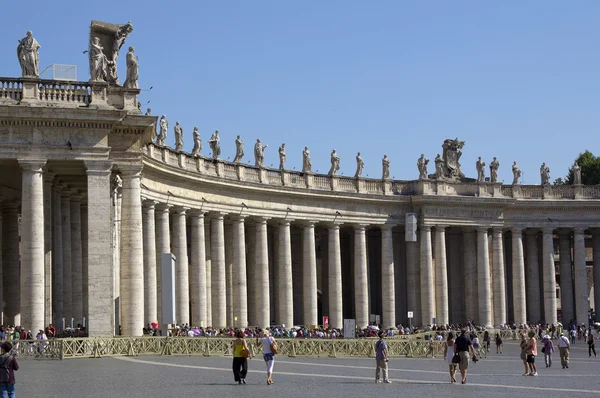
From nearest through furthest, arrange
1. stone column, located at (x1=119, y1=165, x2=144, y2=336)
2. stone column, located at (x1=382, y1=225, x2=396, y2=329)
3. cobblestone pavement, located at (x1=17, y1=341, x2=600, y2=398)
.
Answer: cobblestone pavement, located at (x1=17, y1=341, x2=600, y2=398)
stone column, located at (x1=119, y1=165, x2=144, y2=336)
stone column, located at (x1=382, y1=225, x2=396, y2=329)

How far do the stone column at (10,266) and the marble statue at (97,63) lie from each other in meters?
15.0

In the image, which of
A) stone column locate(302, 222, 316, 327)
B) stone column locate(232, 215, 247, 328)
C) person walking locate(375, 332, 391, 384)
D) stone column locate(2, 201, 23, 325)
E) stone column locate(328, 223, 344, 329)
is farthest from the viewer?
stone column locate(328, 223, 344, 329)

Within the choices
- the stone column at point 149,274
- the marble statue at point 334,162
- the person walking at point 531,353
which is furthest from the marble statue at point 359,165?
the person walking at point 531,353

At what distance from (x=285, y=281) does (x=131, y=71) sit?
120ft

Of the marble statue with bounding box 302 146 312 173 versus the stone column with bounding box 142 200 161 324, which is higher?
the marble statue with bounding box 302 146 312 173

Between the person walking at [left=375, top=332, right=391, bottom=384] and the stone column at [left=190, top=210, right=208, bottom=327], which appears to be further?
the stone column at [left=190, top=210, right=208, bottom=327]

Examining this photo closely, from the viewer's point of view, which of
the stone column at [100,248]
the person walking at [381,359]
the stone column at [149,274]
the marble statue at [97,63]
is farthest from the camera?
the stone column at [149,274]

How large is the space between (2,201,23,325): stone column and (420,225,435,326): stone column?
4538cm

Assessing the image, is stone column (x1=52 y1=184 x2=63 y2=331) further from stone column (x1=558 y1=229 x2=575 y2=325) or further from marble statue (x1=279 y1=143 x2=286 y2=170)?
stone column (x1=558 y1=229 x2=575 y2=325)

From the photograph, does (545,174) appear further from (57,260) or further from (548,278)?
(57,260)

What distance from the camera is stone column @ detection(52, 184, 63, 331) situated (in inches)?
2724

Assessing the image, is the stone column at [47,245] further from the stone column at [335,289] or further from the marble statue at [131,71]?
the stone column at [335,289]

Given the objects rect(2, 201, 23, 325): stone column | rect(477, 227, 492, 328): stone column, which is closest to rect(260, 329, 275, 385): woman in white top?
rect(2, 201, 23, 325): stone column

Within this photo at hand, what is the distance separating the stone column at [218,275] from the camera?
91.2 m
